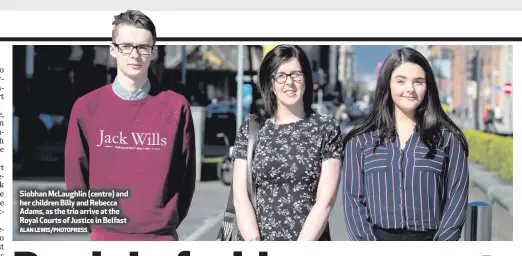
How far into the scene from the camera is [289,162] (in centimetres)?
417

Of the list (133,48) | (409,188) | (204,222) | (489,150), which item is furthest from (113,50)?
(489,150)

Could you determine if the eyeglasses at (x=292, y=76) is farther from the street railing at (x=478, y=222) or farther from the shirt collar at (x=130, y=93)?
the street railing at (x=478, y=222)

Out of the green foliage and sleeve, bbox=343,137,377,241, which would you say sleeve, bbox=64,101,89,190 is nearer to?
sleeve, bbox=343,137,377,241

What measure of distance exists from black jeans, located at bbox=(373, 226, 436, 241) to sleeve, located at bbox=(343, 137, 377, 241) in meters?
0.05

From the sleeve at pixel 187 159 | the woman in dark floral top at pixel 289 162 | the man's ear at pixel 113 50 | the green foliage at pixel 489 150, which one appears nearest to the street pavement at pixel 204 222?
the sleeve at pixel 187 159

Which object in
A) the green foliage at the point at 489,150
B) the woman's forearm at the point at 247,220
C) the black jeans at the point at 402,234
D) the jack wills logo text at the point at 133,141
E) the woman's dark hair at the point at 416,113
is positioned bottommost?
the black jeans at the point at 402,234

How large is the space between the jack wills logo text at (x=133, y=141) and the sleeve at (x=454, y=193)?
59.3 inches

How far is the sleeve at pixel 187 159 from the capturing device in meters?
4.82

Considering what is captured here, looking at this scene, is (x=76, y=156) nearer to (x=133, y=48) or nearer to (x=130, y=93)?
(x=130, y=93)

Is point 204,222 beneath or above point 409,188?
beneath

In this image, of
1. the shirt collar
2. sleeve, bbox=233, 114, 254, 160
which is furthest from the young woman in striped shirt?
the shirt collar

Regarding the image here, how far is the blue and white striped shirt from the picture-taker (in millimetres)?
4297

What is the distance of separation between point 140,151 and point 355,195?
123 centimetres
